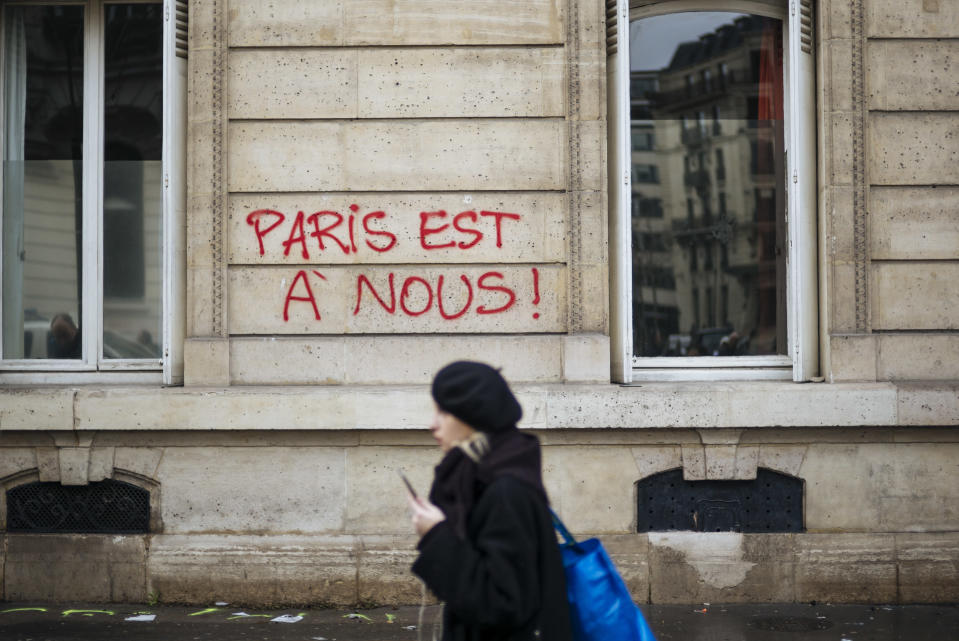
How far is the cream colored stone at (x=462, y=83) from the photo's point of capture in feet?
22.1

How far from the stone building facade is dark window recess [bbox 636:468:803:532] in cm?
2

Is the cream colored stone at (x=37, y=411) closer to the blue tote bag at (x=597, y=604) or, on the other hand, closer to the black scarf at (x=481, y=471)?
the black scarf at (x=481, y=471)

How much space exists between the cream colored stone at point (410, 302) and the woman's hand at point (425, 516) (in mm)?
4018

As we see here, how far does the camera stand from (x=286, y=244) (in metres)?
6.76

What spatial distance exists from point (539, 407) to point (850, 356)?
7.00ft

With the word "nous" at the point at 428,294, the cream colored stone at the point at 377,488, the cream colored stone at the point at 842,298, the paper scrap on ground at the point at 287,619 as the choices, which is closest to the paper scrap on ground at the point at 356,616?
the paper scrap on ground at the point at 287,619

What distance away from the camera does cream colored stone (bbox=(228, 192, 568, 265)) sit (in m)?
6.74

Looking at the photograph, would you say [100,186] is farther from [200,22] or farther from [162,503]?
[162,503]

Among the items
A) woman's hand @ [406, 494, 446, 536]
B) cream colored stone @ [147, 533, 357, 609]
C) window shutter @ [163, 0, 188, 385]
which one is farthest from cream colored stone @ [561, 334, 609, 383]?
woman's hand @ [406, 494, 446, 536]

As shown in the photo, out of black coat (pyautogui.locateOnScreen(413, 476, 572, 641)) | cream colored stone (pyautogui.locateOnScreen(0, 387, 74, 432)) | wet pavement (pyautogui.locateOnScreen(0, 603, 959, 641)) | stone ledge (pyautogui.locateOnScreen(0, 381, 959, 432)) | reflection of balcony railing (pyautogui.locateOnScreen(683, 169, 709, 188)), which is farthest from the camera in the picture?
reflection of balcony railing (pyautogui.locateOnScreen(683, 169, 709, 188))

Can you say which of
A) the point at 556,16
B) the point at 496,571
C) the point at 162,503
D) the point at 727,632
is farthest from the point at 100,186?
the point at 496,571

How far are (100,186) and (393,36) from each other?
95.2 inches

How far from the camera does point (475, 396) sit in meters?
2.68

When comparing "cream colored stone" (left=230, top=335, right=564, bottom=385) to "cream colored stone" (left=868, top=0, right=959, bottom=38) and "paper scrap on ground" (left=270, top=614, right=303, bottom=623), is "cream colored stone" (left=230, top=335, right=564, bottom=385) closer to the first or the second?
"paper scrap on ground" (left=270, top=614, right=303, bottom=623)
